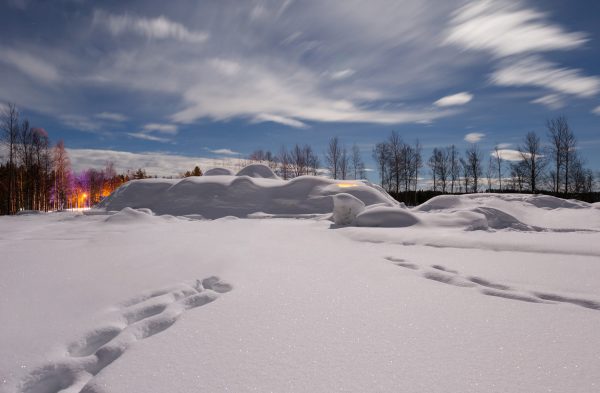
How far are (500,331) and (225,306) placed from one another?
57.0 inches

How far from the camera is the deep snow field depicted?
1176 millimetres

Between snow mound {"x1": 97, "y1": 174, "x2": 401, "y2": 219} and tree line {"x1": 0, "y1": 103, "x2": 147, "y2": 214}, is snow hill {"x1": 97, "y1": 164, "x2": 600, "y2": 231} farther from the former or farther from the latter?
tree line {"x1": 0, "y1": 103, "x2": 147, "y2": 214}

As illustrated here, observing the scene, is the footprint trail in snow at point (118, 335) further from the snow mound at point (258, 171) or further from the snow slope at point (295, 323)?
the snow mound at point (258, 171)

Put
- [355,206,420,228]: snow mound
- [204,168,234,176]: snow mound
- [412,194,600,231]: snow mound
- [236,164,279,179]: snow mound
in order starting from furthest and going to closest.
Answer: [204,168,234,176]: snow mound, [236,164,279,179]: snow mound, [355,206,420,228]: snow mound, [412,194,600,231]: snow mound

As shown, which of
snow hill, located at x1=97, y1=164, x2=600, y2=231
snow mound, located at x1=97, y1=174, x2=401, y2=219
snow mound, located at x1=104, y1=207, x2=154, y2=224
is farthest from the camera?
snow mound, located at x1=97, y1=174, x2=401, y2=219

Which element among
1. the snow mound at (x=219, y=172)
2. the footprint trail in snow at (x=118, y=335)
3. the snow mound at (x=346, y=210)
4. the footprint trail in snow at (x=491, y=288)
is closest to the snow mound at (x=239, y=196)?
the snow mound at (x=219, y=172)

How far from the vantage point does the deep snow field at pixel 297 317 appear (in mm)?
1176

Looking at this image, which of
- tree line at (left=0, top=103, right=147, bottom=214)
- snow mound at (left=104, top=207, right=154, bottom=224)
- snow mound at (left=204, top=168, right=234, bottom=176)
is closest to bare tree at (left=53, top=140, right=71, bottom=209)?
tree line at (left=0, top=103, right=147, bottom=214)

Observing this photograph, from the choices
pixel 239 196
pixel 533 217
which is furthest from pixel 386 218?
pixel 239 196

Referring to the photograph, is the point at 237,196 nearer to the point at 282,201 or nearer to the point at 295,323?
the point at 282,201

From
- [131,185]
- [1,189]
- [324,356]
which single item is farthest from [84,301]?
[1,189]

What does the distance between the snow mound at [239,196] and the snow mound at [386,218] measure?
12.0 ft

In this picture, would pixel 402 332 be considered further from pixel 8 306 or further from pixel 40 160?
pixel 40 160

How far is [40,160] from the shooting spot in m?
23.6
